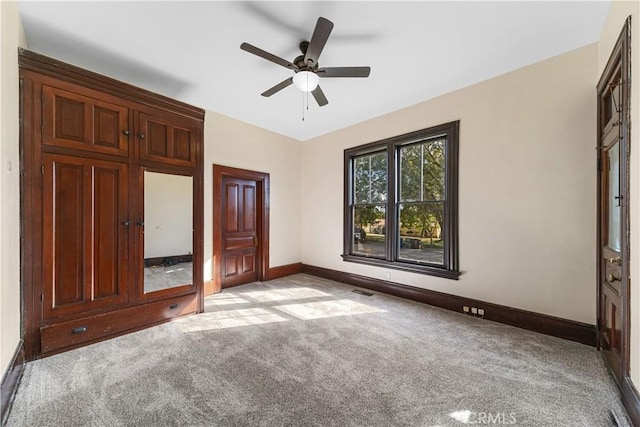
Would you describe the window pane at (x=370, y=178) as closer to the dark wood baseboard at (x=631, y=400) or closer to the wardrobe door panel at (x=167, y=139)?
the wardrobe door panel at (x=167, y=139)

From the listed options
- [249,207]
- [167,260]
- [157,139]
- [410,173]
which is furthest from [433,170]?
[167,260]

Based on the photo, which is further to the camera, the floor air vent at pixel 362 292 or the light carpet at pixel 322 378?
the floor air vent at pixel 362 292

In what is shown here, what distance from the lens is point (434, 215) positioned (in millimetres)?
3668

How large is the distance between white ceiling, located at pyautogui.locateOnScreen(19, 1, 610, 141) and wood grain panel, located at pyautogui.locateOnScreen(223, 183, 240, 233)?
5.34 ft

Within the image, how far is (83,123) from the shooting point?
246 cm

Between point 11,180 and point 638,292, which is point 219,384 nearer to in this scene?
point 11,180

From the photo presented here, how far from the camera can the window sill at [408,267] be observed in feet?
11.0

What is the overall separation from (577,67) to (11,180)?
16.4ft

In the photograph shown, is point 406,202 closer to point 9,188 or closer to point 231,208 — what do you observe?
point 231,208

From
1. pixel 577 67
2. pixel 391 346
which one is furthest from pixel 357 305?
pixel 577 67

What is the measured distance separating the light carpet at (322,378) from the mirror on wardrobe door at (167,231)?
525 mm

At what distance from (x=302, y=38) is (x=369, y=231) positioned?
10.1 feet

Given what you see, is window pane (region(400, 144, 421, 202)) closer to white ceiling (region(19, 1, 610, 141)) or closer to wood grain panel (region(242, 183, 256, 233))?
white ceiling (region(19, 1, 610, 141))

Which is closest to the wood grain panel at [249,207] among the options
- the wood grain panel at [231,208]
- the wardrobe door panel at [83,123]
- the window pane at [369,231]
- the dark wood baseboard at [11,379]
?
the wood grain panel at [231,208]
